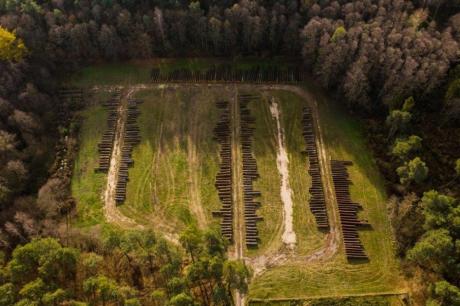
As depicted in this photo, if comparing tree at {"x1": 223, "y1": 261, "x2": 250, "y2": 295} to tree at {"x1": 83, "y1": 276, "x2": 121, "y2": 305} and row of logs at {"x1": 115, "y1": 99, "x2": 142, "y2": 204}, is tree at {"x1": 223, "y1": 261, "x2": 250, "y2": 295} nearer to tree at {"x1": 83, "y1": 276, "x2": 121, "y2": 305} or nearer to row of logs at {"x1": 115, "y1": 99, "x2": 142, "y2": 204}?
tree at {"x1": 83, "y1": 276, "x2": 121, "y2": 305}

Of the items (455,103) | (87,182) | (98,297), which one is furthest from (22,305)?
(455,103)

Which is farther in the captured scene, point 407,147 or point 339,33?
point 339,33

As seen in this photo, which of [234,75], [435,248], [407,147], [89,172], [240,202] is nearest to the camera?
[435,248]

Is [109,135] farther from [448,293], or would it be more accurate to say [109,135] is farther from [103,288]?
[448,293]

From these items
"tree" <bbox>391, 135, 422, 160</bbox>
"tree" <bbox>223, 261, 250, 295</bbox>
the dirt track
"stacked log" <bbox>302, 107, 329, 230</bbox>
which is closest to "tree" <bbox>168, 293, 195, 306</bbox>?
"tree" <bbox>223, 261, 250, 295</bbox>

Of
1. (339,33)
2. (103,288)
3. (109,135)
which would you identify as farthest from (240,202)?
(339,33)

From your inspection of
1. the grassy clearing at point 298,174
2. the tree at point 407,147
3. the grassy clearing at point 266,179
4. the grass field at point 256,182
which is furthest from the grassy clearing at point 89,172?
the tree at point 407,147
